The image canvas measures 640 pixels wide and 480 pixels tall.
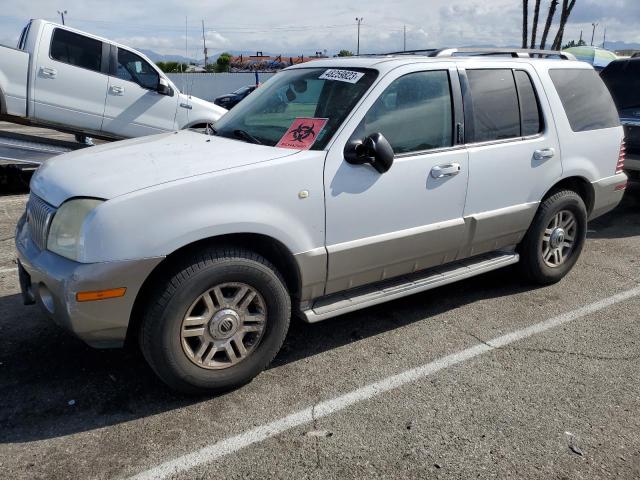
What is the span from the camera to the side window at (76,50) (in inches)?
320

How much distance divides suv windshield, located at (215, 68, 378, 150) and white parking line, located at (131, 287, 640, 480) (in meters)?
1.45

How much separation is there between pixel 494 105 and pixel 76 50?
258 inches

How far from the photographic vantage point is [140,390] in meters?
3.27

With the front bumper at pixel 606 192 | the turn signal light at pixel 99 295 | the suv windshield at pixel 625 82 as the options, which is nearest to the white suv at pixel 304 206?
the turn signal light at pixel 99 295

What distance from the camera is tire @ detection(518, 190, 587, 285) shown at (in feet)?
15.2

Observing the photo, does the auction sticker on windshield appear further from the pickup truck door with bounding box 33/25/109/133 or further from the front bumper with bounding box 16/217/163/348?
the pickup truck door with bounding box 33/25/109/133

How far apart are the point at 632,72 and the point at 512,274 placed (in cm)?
535

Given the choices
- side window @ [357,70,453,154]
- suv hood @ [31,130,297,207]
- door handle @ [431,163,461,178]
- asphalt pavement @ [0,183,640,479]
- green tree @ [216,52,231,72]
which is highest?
green tree @ [216,52,231,72]

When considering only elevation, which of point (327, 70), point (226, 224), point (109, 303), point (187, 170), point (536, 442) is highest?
point (327, 70)

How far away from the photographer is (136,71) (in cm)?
895

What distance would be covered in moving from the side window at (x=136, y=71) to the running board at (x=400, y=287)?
651 cm

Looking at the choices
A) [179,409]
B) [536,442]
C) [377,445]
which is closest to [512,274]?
[536,442]

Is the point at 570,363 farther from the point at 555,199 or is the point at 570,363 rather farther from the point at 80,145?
the point at 80,145

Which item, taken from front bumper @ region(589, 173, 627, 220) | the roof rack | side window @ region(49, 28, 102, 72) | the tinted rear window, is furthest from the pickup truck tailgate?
front bumper @ region(589, 173, 627, 220)
